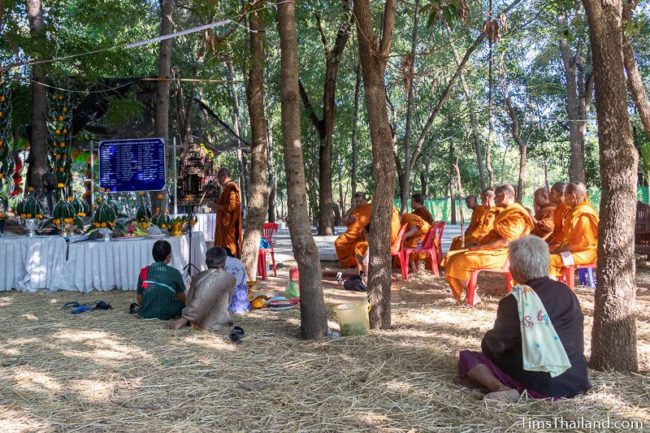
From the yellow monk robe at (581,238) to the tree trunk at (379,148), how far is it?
2.32 m

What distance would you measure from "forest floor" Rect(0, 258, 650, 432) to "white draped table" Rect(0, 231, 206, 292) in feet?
6.65

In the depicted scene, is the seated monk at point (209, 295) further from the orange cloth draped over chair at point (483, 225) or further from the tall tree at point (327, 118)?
the tall tree at point (327, 118)

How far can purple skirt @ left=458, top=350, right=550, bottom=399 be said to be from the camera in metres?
3.57

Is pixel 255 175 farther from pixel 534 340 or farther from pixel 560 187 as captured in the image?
pixel 534 340

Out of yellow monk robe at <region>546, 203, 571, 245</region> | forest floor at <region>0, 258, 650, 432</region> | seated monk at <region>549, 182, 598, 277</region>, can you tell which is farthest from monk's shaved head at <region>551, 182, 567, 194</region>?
forest floor at <region>0, 258, 650, 432</region>

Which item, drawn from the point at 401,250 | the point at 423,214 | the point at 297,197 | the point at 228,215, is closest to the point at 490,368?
the point at 297,197

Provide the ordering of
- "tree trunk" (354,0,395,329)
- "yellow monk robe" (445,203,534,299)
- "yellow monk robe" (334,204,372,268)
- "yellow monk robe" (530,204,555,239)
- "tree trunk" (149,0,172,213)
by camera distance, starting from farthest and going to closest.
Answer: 1. "tree trunk" (149,0,172,213)
2. "yellow monk robe" (334,204,372,268)
3. "yellow monk robe" (530,204,555,239)
4. "yellow monk robe" (445,203,534,299)
5. "tree trunk" (354,0,395,329)

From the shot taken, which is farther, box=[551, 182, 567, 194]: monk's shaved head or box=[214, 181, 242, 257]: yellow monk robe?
box=[214, 181, 242, 257]: yellow monk robe

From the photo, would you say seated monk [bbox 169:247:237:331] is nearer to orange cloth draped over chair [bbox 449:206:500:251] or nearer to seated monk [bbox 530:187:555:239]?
orange cloth draped over chair [bbox 449:206:500:251]

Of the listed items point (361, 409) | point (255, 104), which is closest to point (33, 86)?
point (255, 104)

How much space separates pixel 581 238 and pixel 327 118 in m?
10.2

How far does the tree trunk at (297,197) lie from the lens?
17.0ft

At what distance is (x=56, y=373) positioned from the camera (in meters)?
4.40

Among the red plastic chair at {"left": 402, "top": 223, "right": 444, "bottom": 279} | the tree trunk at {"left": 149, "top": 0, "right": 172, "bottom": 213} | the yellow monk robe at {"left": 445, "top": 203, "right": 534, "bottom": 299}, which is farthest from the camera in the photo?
the tree trunk at {"left": 149, "top": 0, "right": 172, "bottom": 213}
